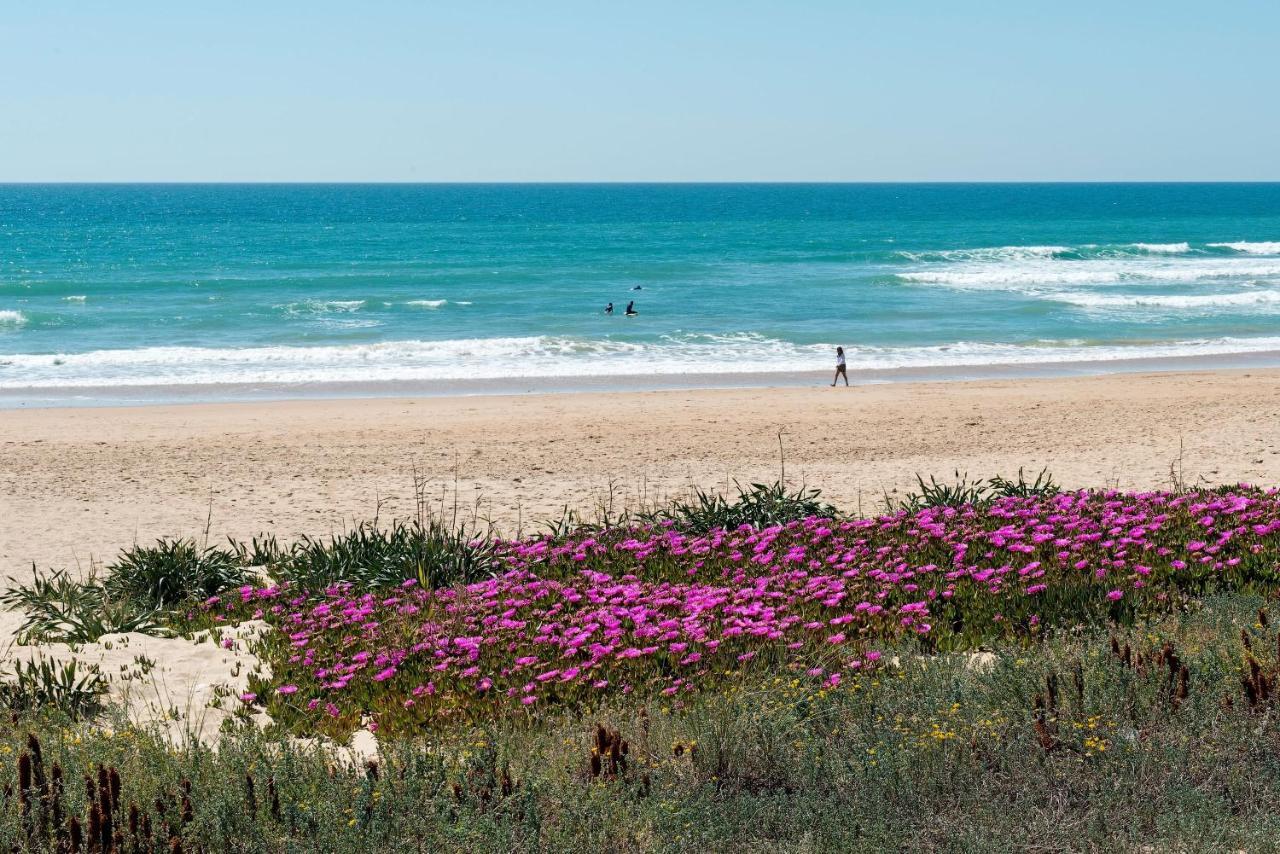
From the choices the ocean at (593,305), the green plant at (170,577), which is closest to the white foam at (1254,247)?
the ocean at (593,305)

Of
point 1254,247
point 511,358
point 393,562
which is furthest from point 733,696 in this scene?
point 1254,247

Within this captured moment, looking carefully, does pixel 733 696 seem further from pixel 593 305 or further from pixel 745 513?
pixel 593 305

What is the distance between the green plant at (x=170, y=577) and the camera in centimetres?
1003

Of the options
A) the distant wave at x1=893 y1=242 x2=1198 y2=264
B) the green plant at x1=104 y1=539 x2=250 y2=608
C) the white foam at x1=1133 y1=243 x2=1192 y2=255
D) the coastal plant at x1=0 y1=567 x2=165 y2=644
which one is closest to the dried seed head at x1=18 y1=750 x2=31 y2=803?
the coastal plant at x1=0 y1=567 x2=165 y2=644

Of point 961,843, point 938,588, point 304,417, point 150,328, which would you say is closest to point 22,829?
point 961,843

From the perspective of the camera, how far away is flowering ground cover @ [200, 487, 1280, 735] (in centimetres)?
696

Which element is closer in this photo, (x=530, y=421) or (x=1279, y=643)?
(x=1279, y=643)

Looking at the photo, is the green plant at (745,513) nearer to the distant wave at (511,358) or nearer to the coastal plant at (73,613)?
the coastal plant at (73,613)

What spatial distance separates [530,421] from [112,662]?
44.3 ft

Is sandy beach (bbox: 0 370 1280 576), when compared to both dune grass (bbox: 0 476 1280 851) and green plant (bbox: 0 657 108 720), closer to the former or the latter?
dune grass (bbox: 0 476 1280 851)

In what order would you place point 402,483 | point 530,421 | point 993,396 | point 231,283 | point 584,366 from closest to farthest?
point 402,483 < point 530,421 < point 993,396 < point 584,366 < point 231,283

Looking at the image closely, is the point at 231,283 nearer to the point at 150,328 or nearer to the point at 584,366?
the point at 150,328

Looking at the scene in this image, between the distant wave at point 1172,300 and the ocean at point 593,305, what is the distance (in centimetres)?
17

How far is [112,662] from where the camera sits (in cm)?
812
